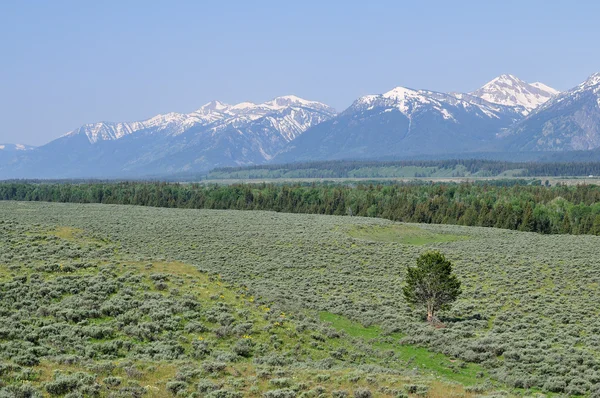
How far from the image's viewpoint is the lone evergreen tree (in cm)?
3294

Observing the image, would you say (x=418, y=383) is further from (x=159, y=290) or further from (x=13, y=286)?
(x=13, y=286)

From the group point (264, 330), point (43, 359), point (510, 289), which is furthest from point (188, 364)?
point (510, 289)

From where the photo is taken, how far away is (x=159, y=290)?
32812 millimetres

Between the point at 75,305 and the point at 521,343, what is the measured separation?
23022 millimetres

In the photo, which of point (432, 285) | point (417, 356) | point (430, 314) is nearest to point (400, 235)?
point (430, 314)

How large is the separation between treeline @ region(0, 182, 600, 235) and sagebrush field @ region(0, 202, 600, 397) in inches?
2205

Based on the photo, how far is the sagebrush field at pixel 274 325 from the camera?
1947 cm

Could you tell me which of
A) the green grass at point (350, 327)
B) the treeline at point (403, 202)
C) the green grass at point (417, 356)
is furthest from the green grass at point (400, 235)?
the green grass at point (417, 356)

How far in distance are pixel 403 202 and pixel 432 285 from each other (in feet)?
321

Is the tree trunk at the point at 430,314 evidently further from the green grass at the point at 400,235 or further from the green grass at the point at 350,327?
the green grass at the point at 400,235

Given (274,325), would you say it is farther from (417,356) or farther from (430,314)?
(430,314)

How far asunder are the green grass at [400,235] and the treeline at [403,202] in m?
31.0

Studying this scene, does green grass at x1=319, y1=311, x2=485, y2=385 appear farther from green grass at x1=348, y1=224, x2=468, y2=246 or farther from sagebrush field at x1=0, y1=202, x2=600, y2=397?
green grass at x1=348, y1=224, x2=468, y2=246

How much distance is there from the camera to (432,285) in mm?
33094
